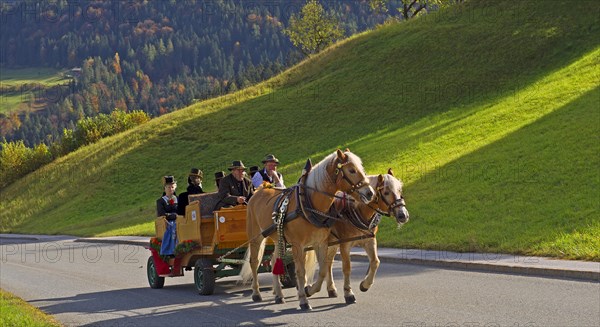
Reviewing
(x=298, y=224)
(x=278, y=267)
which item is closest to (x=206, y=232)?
(x=278, y=267)

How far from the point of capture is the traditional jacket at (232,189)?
52.6 feet

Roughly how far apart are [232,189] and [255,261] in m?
2.07

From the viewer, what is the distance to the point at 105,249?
34625mm

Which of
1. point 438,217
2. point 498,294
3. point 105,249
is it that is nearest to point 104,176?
point 105,249

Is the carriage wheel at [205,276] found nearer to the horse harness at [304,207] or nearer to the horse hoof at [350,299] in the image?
the horse harness at [304,207]

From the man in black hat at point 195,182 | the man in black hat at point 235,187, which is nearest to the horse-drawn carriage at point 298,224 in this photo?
the man in black hat at point 235,187

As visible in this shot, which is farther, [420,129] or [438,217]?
[420,129]

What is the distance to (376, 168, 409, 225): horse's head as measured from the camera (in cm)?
1214

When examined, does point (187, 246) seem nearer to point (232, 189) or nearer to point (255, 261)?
point (232, 189)

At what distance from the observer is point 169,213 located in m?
17.7

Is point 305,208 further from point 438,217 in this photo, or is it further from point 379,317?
point 438,217

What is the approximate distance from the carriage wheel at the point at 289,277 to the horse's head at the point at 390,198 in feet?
11.9

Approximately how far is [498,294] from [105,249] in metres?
23.9

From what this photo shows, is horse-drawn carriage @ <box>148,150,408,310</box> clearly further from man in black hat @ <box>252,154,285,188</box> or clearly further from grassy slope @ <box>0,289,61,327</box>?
grassy slope @ <box>0,289,61,327</box>
